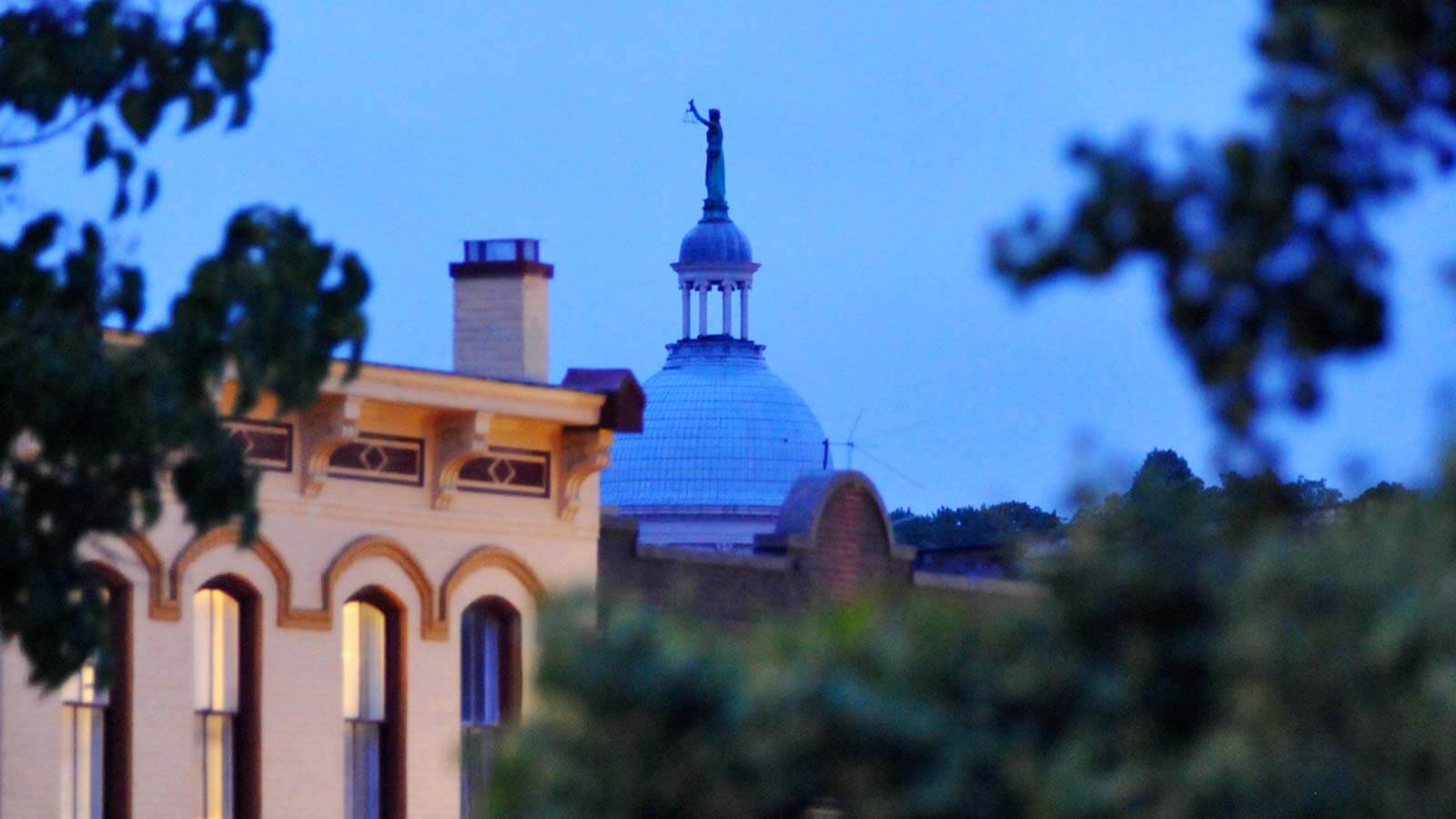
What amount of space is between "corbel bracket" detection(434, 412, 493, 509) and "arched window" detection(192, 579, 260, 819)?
7.13ft

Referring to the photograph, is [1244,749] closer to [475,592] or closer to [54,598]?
[54,598]

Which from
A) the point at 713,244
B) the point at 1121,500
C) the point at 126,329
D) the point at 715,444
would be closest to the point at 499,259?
the point at 126,329

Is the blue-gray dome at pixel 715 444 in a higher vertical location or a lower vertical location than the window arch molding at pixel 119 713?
higher

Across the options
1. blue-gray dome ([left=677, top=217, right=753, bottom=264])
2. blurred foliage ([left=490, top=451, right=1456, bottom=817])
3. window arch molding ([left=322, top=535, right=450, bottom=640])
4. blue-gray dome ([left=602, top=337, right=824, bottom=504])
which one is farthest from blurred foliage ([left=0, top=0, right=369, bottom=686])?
blue-gray dome ([left=677, top=217, right=753, bottom=264])

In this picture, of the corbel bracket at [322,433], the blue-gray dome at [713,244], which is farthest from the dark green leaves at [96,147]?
the blue-gray dome at [713,244]

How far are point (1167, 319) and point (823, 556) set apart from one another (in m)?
21.7

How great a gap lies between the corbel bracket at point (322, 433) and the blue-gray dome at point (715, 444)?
72144mm

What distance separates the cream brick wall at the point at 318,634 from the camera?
21859mm

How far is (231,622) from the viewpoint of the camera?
23125 millimetres

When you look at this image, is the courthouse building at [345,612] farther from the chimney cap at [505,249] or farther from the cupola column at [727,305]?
the cupola column at [727,305]

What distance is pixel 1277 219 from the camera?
6801 millimetres

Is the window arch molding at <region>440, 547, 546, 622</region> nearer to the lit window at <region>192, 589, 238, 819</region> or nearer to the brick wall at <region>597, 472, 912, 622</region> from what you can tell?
the brick wall at <region>597, 472, 912, 622</region>

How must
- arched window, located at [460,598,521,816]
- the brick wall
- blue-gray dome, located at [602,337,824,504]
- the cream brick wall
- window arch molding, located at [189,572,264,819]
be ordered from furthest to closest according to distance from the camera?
blue-gray dome, located at [602,337,824,504], the brick wall, arched window, located at [460,598,521,816], window arch molding, located at [189,572,264,819], the cream brick wall

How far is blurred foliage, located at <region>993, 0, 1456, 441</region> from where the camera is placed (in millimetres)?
6773
